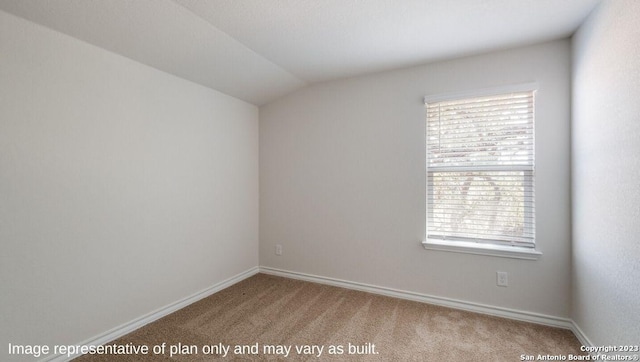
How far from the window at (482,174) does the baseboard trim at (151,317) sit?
86.7 inches

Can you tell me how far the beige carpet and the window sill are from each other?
0.55 metres

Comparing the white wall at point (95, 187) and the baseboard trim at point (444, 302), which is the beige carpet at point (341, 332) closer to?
the baseboard trim at point (444, 302)

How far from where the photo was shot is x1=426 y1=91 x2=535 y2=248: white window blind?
230cm

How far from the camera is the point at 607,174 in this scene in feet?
5.40

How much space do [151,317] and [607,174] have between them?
345 cm

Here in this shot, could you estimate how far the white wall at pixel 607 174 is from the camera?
1.42 meters

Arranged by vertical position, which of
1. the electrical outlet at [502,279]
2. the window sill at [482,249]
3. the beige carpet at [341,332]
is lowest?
the beige carpet at [341,332]

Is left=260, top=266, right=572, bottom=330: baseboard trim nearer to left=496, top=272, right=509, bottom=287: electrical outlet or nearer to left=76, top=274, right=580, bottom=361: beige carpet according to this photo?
left=76, top=274, right=580, bottom=361: beige carpet

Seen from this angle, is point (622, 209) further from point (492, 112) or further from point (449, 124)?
point (449, 124)

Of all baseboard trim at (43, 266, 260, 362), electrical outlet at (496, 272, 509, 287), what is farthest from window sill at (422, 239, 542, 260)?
baseboard trim at (43, 266, 260, 362)

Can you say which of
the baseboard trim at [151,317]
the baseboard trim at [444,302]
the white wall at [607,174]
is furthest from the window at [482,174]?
the baseboard trim at [151,317]

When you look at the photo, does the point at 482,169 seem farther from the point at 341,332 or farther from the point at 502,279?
the point at 341,332

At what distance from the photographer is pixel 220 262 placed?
2992 millimetres

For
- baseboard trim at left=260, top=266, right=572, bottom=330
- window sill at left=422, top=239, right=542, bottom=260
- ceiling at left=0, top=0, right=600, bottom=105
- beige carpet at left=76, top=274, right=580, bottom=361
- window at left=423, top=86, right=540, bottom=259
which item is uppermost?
ceiling at left=0, top=0, right=600, bottom=105
